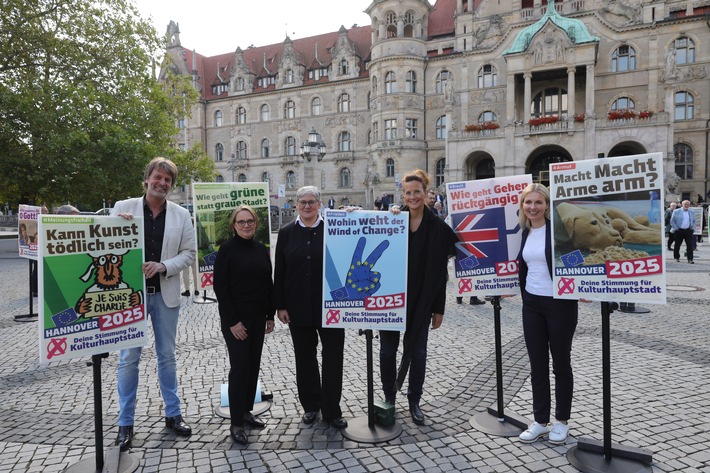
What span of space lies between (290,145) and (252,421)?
47844mm

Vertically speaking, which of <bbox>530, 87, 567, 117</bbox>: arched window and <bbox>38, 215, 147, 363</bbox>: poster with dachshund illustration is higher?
<bbox>530, 87, 567, 117</bbox>: arched window

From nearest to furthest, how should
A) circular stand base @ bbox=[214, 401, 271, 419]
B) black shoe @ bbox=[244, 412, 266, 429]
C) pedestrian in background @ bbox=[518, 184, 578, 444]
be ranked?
pedestrian in background @ bbox=[518, 184, 578, 444] → black shoe @ bbox=[244, 412, 266, 429] → circular stand base @ bbox=[214, 401, 271, 419]

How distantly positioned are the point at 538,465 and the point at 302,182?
46336mm

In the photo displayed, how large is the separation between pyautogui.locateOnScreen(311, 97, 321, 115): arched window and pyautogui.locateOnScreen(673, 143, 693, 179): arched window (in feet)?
103

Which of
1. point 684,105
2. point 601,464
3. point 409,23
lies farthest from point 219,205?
point 409,23

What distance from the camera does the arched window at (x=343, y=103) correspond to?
47062mm

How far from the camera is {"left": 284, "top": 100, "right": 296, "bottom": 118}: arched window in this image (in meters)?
50.3

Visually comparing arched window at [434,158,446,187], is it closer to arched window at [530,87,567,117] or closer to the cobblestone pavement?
arched window at [530,87,567,117]

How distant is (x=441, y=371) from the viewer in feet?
19.1

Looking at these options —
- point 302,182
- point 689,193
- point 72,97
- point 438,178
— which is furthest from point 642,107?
point 72,97

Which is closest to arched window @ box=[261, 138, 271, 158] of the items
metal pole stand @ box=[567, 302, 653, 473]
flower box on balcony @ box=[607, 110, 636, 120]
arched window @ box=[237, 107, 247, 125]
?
arched window @ box=[237, 107, 247, 125]

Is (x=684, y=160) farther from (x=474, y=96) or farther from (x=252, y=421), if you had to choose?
(x=252, y=421)

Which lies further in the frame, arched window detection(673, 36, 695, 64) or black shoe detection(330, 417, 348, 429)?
arched window detection(673, 36, 695, 64)

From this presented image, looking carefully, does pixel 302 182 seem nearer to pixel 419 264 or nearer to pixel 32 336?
pixel 32 336
